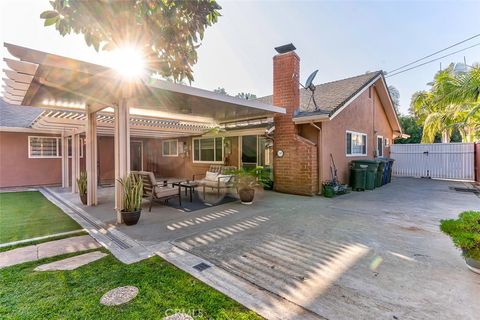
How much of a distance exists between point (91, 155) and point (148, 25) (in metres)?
6.41

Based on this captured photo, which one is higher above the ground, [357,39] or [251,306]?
[357,39]

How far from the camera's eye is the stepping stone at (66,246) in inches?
163

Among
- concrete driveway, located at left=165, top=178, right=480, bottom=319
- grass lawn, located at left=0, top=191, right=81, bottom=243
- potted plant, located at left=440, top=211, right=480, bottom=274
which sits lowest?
concrete driveway, located at left=165, top=178, right=480, bottom=319

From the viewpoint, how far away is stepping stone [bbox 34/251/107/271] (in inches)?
140

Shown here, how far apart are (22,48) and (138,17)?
2.18 metres

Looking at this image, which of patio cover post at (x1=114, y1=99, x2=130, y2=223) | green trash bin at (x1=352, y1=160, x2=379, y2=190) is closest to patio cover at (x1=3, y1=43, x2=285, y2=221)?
patio cover post at (x1=114, y1=99, x2=130, y2=223)

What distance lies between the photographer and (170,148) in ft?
56.9

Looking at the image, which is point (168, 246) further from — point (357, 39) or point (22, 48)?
point (357, 39)

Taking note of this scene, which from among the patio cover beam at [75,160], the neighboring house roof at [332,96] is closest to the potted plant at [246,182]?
the neighboring house roof at [332,96]

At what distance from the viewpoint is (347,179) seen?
11.6 metres

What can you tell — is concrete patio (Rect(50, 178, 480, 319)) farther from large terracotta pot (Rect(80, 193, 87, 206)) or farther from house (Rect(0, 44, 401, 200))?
house (Rect(0, 44, 401, 200))

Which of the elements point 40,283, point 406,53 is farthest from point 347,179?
point 406,53

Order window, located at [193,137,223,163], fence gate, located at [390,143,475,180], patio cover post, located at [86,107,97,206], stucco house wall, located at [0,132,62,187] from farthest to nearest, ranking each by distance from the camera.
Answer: fence gate, located at [390,143,475,180]
window, located at [193,137,223,163]
stucco house wall, located at [0,132,62,187]
patio cover post, located at [86,107,97,206]

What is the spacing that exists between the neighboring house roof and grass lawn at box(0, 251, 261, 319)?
777 cm
